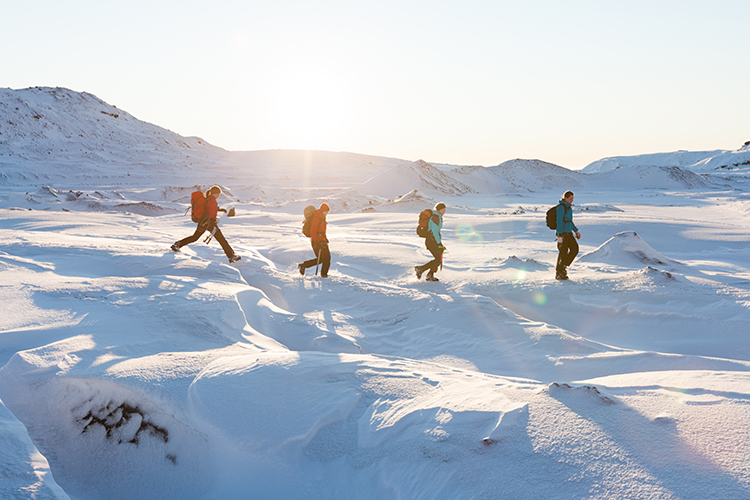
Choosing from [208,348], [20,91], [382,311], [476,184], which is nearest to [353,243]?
[382,311]

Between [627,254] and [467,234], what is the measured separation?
255 inches

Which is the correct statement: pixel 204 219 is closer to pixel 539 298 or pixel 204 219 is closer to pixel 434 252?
pixel 434 252

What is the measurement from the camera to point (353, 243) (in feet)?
38.9

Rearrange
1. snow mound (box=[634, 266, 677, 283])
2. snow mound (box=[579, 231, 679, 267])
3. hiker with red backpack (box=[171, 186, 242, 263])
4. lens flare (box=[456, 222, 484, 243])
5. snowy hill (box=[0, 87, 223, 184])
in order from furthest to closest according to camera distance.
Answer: snowy hill (box=[0, 87, 223, 184]) < lens flare (box=[456, 222, 484, 243]) < snow mound (box=[579, 231, 679, 267]) < hiker with red backpack (box=[171, 186, 242, 263]) < snow mound (box=[634, 266, 677, 283])

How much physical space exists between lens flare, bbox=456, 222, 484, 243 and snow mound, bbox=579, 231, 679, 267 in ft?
14.7

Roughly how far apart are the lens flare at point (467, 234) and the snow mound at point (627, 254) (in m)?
4.47

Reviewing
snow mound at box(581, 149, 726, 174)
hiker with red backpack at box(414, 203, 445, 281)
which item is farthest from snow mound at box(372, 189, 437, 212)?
snow mound at box(581, 149, 726, 174)

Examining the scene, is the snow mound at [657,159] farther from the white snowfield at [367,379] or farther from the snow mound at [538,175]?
the white snowfield at [367,379]

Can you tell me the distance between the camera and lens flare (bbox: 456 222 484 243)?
13.7 m

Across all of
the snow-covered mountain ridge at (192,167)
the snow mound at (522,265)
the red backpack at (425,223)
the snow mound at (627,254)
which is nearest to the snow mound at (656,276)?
the snow mound at (522,265)

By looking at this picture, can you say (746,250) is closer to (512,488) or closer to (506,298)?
(506,298)

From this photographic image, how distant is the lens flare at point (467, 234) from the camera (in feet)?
44.8

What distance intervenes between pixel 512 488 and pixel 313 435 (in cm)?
111

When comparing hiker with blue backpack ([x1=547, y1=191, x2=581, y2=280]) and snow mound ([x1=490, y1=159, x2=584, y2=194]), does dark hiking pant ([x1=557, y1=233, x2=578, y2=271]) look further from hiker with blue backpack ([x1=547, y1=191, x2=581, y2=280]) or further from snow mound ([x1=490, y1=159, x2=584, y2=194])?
snow mound ([x1=490, y1=159, x2=584, y2=194])
